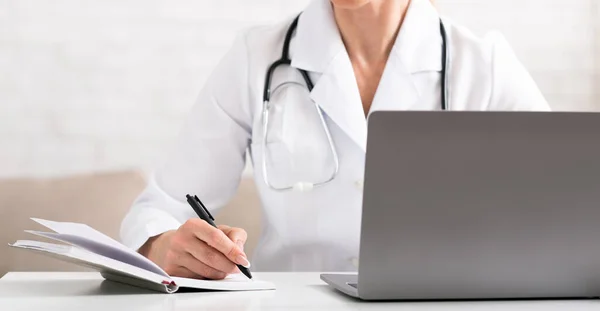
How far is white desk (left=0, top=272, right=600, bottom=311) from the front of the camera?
714mm

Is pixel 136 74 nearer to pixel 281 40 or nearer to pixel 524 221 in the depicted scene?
pixel 281 40

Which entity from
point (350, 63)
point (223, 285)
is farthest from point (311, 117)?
point (223, 285)

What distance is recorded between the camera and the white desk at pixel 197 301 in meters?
0.71

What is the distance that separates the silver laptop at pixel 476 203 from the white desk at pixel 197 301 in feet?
0.06

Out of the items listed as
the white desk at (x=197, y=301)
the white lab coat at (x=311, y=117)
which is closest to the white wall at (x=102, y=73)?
the white lab coat at (x=311, y=117)

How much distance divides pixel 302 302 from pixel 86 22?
1237 mm

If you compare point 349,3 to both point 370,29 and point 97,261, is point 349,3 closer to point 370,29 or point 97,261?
point 370,29

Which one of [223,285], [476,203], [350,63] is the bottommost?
[223,285]

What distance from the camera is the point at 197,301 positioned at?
75cm

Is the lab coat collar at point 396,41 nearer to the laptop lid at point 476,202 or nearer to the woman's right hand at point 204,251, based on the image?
the woman's right hand at point 204,251

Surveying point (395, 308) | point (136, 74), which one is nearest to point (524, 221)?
point (395, 308)

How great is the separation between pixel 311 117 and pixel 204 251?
566 millimetres

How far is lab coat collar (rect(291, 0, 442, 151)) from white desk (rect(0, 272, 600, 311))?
1.90 ft

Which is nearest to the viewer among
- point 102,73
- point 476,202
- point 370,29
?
point 476,202
